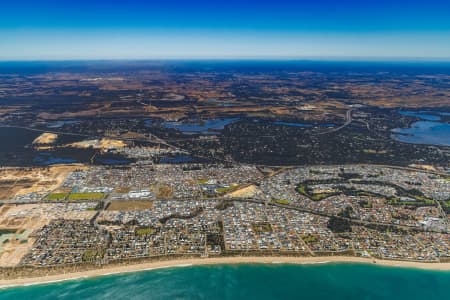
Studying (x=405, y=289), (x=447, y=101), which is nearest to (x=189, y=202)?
(x=405, y=289)

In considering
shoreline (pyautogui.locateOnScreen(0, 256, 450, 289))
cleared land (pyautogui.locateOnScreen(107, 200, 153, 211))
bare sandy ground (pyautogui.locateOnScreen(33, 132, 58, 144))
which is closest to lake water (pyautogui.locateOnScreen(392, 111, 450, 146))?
shoreline (pyautogui.locateOnScreen(0, 256, 450, 289))

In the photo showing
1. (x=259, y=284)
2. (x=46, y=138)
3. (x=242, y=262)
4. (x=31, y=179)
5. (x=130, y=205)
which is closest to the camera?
(x=259, y=284)

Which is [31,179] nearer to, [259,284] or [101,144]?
[101,144]

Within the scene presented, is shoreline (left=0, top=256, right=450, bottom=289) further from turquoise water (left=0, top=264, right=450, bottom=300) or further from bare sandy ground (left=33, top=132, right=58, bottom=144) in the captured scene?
bare sandy ground (left=33, top=132, right=58, bottom=144)

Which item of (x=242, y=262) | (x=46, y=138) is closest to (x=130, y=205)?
(x=242, y=262)

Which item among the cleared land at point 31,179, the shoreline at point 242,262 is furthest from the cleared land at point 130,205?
the cleared land at point 31,179

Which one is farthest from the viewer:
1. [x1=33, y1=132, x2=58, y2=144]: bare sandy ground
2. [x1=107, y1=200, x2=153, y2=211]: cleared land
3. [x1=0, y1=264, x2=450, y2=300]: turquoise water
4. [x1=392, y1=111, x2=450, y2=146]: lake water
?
[x1=392, y1=111, x2=450, y2=146]: lake water

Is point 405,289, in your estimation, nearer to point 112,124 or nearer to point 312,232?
point 312,232

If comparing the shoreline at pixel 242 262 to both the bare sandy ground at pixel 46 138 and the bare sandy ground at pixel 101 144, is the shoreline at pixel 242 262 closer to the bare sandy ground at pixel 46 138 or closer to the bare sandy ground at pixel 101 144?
the bare sandy ground at pixel 101 144
